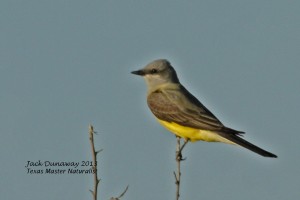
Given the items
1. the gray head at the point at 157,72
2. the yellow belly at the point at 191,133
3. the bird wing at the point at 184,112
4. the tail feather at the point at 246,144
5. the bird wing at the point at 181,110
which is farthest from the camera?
the gray head at the point at 157,72

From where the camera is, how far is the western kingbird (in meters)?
10.2

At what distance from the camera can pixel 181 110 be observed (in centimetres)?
1098

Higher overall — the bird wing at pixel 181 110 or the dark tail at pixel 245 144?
the bird wing at pixel 181 110

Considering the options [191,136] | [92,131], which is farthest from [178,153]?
[92,131]

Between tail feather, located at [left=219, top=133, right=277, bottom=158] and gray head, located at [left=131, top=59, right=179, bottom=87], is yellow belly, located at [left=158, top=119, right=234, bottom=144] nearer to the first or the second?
tail feather, located at [left=219, top=133, right=277, bottom=158]

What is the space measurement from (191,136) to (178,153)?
822mm

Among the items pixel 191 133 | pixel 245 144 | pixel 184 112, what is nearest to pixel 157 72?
pixel 184 112

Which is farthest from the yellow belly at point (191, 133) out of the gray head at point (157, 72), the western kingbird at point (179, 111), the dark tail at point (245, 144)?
the gray head at point (157, 72)

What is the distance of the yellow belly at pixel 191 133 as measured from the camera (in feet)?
33.7

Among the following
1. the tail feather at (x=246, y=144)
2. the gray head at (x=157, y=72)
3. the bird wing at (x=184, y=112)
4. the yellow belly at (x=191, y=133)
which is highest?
the gray head at (x=157, y=72)

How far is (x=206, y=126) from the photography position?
10.4 meters

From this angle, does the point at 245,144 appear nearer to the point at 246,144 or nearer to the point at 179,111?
the point at 246,144

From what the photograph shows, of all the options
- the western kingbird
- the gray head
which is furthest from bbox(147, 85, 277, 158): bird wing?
the gray head

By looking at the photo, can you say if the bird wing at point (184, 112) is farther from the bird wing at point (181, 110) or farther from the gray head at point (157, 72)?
the gray head at point (157, 72)
